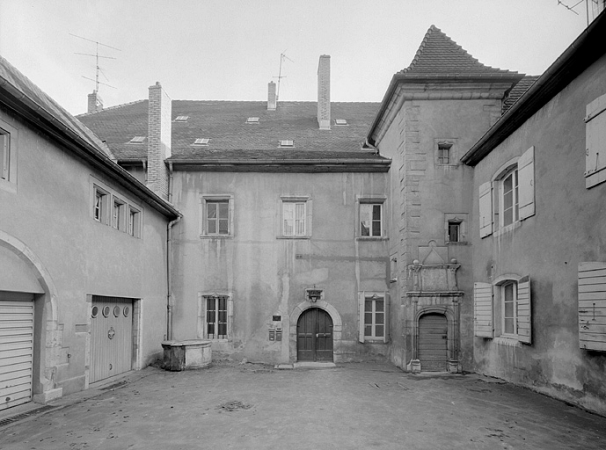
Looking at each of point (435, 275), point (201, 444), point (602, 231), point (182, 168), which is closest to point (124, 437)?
point (201, 444)

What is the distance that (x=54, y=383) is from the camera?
336 inches

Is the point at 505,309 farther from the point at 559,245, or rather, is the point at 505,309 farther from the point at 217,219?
the point at 217,219

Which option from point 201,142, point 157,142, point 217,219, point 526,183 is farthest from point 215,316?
point 526,183

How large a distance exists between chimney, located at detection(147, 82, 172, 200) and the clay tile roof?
7697 mm

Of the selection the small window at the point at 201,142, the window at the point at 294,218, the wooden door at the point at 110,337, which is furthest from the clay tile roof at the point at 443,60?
the wooden door at the point at 110,337

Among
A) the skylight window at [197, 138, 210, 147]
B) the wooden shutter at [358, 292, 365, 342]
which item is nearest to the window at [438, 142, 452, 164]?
the wooden shutter at [358, 292, 365, 342]

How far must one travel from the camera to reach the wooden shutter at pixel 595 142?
7480 millimetres

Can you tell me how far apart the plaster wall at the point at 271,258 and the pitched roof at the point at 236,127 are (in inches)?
59.9

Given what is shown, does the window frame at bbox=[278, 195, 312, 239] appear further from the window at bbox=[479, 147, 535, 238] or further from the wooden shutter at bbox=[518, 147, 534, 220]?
the wooden shutter at bbox=[518, 147, 534, 220]

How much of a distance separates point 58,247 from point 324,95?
1254cm

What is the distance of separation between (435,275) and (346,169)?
15.3ft

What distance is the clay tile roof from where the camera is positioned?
13383 millimetres

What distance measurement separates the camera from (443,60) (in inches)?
550

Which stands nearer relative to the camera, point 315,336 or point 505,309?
point 505,309
